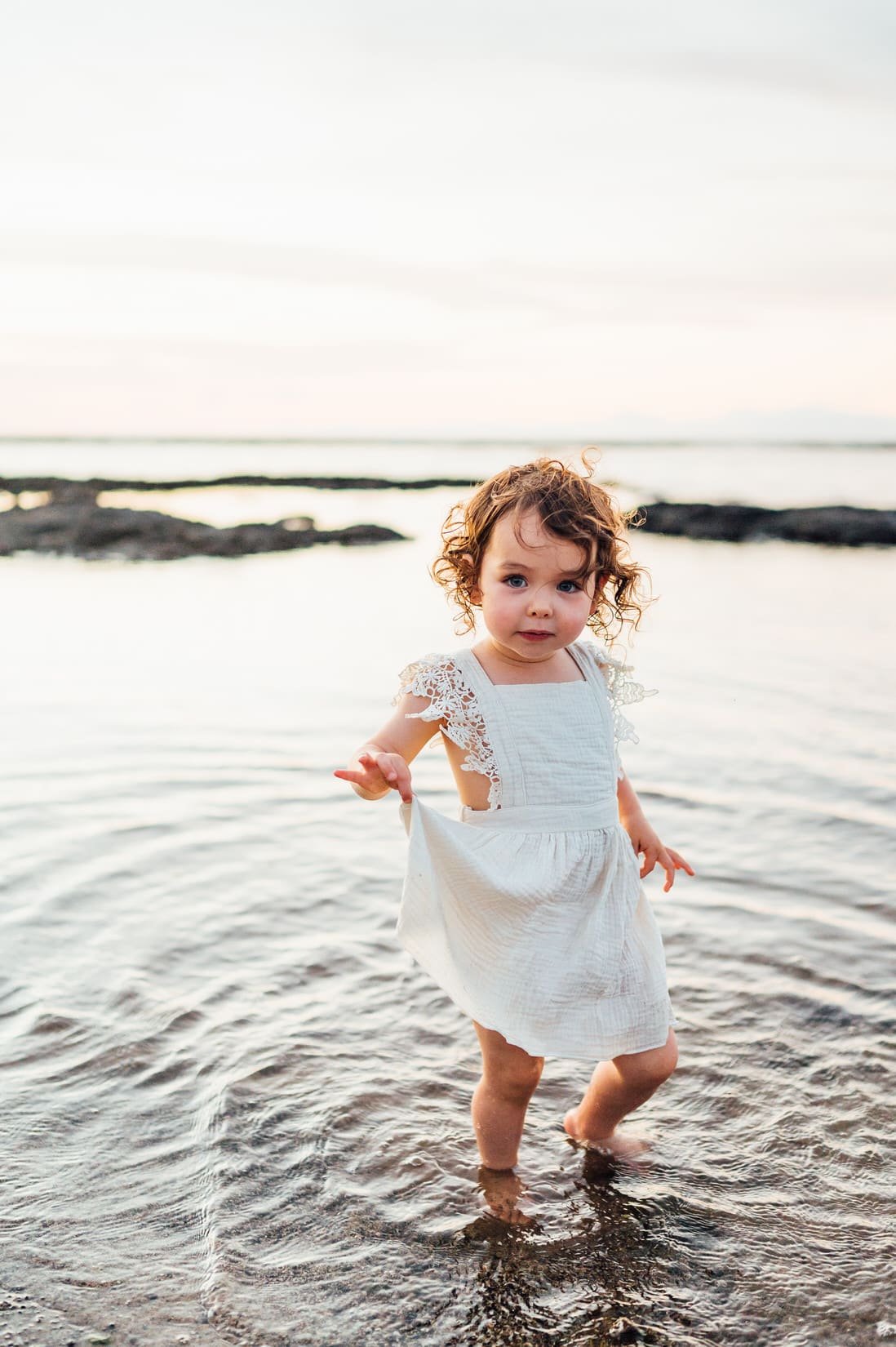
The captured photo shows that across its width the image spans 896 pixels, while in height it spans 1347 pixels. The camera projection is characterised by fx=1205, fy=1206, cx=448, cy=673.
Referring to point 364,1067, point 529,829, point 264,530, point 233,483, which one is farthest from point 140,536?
point 233,483

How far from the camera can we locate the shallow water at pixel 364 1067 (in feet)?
9.26

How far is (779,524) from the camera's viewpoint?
25.8 meters

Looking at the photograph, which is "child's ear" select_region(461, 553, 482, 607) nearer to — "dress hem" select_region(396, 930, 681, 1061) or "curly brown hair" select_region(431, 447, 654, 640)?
"curly brown hair" select_region(431, 447, 654, 640)

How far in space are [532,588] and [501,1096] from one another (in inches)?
53.8

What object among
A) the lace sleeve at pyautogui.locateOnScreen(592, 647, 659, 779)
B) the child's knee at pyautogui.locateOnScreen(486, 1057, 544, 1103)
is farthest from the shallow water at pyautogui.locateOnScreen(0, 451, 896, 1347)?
the lace sleeve at pyautogui.locateOnScreen(592, 647, 659, 779)

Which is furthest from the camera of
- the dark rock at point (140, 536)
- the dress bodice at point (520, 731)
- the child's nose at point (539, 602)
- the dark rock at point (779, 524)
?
the dark rock at point (779, 524)

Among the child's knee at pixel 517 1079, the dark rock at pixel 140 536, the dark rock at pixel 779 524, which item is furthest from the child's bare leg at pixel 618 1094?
the dark rock at pixel 779 524

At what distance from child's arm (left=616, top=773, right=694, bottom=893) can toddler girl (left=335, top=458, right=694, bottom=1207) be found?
0.18 metres

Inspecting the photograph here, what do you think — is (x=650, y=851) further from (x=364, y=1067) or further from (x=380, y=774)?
(x=364, y=1067)

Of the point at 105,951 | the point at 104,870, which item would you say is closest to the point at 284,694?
the point at 104,870

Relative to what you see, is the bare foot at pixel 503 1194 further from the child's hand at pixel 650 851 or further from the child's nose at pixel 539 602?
the child's nose at pixel 539 602

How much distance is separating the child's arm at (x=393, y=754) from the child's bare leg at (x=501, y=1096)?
716mm

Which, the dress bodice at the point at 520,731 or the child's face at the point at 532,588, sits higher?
the child's face at the point at 532,588

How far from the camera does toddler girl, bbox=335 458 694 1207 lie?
9.98 ft
